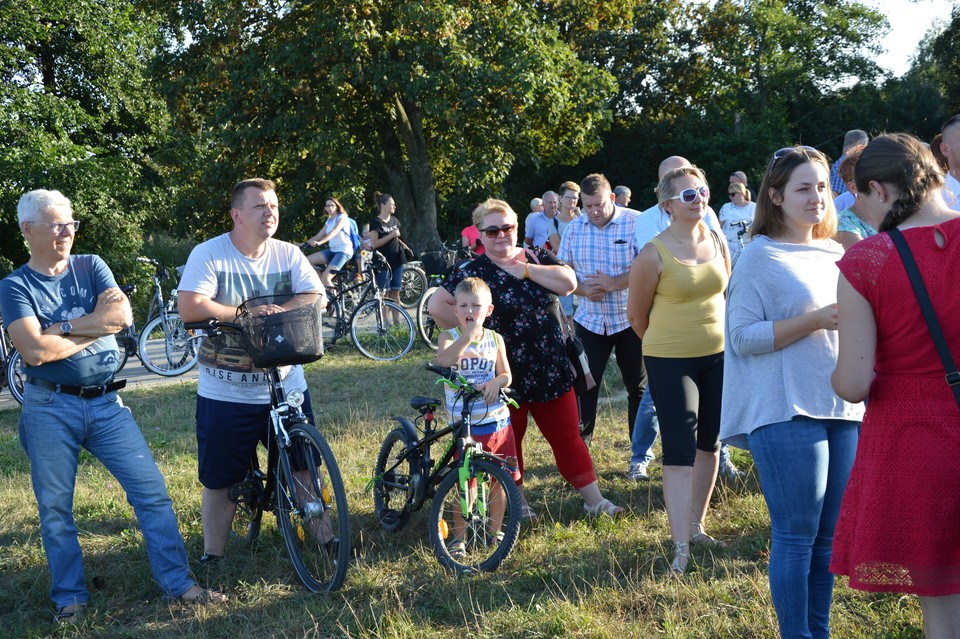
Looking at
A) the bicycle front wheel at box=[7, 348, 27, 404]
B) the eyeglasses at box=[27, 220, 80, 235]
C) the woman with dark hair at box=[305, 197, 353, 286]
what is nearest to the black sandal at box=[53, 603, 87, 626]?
the eyeglasses at box=[27, 220, 80, 235]

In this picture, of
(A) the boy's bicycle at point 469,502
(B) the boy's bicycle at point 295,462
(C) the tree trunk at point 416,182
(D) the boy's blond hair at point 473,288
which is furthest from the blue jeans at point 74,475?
(C) the tree trunk at point 416,182

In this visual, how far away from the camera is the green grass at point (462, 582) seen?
154 inches

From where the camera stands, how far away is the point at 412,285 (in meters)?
16.2

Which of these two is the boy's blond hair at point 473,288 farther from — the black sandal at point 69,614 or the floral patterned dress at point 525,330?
the black sandal at point 69,614

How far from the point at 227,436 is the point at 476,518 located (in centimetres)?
137

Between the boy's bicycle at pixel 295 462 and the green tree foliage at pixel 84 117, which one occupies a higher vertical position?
the green tree foliage at pixel 84 117

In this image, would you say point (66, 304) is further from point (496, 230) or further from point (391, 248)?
point (391, 248)

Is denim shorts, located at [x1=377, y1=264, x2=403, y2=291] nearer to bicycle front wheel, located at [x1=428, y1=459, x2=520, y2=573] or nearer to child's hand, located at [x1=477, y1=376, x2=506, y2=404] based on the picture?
child's hand, located at [x1=477, y1=376, x2=506, y2=404]

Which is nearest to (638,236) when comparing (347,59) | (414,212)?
(347,59)

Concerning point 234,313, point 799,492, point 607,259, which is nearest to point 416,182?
point 607,259

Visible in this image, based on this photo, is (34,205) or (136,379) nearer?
(34,205)

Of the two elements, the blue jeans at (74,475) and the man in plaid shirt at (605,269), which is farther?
the man in plaid shirt at (605,269)

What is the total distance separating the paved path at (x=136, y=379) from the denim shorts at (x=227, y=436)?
5.90m

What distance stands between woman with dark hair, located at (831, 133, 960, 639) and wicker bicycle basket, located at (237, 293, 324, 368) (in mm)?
2486
